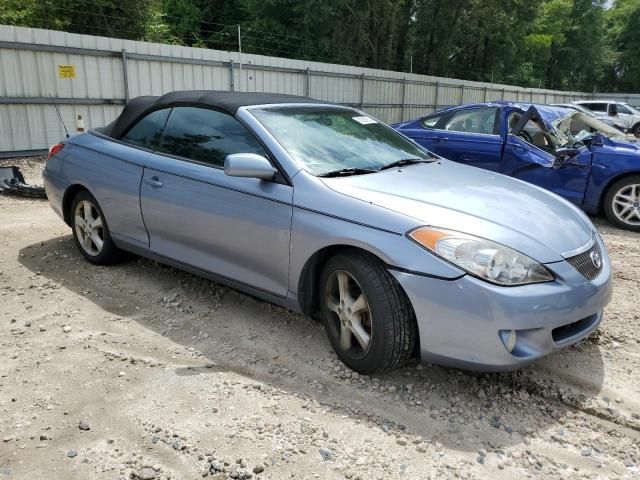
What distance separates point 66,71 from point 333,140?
27.6 feet

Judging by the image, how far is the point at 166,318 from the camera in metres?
3.78

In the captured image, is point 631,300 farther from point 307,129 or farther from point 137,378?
point 137,378

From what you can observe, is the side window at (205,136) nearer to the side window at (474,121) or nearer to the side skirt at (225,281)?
the side skirt at (225,281)

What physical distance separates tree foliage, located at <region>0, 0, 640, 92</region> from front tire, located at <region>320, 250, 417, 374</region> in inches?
735

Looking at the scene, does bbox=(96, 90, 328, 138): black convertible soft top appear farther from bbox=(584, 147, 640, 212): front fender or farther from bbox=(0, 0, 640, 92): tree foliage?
bbox=(0, 0, 640, 92): tree foliage

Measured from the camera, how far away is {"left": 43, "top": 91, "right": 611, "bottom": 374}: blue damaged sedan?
2.63m

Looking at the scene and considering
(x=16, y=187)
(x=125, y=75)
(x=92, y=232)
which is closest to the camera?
(x=92, y=232)

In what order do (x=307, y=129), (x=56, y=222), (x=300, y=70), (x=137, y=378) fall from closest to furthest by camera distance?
(x=137, y=378) → (x=307, y=129) → (x=56, y=222) → (x=300, y=70)

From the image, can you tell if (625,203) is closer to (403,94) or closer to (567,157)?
(567,157)

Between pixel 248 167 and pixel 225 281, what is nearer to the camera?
pixel 248 167

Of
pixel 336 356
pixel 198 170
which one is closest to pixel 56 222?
pixel 198 170

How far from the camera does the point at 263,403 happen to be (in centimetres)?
279

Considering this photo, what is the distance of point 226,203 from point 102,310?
1.26 m

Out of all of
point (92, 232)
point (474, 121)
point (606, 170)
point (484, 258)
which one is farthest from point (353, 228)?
point (474, 121)
